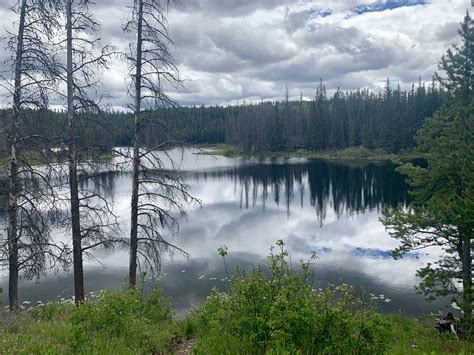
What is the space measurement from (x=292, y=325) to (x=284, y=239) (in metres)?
26.2

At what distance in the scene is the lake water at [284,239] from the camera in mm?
21688

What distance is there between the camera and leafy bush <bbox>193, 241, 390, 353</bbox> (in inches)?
207

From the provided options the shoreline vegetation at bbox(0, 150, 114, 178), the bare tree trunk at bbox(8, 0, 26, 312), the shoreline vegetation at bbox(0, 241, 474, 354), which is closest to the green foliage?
the shoreline vegetation at bbox(0, 241, 474, 354)

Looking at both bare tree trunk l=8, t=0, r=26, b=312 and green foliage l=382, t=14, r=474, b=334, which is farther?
green foliage l=382, t=14, r=474, b=334

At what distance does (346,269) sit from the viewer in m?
24.6

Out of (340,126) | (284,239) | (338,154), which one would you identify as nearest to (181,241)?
(284,239)

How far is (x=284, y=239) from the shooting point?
31.2 metres

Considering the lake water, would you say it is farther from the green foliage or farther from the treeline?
the treeline

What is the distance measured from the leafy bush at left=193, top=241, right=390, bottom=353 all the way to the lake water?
101 centimetres

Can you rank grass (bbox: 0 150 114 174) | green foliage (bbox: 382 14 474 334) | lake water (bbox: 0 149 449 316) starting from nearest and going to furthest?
grass (bbox: 0 150 114 174)
green foliage (bbox: 382 14 474 334)
lake water (bbox: 0 149 449 316)

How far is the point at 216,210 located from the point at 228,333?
1481 inches

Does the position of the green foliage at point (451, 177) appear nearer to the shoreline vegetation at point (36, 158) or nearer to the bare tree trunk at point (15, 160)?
the shoreline vegetation at point (36, 158)

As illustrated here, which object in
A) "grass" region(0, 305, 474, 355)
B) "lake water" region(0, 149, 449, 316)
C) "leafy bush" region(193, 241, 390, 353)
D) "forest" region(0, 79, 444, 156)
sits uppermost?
"forest" region(0, 79, 444, 156)

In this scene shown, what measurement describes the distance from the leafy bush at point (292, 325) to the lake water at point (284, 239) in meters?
1.01
